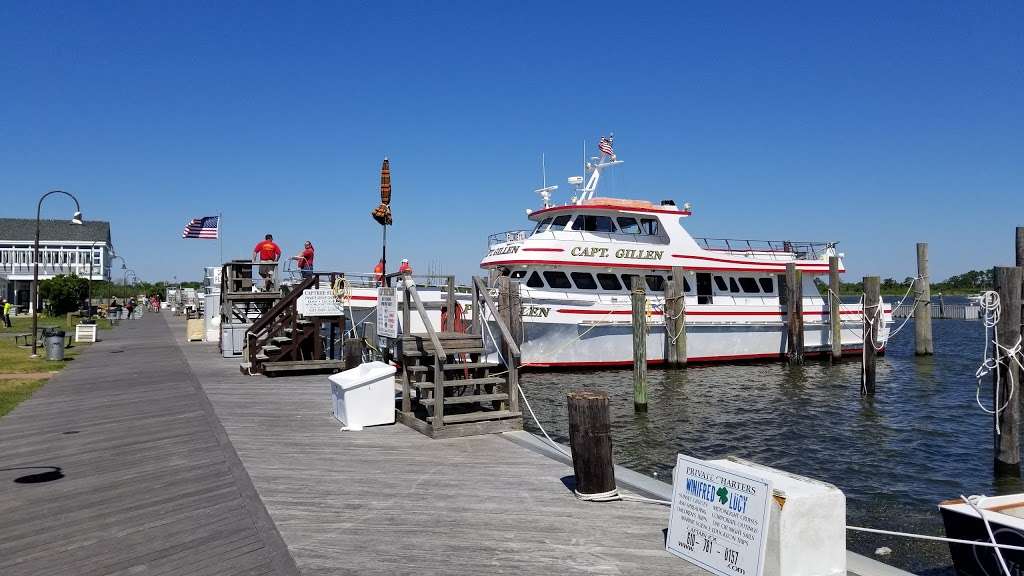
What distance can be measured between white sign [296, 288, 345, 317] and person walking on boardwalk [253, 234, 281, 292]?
5.97 meters

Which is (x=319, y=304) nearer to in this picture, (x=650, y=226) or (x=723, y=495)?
(x=723, y=495)

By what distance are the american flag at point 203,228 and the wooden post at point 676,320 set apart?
22.4m

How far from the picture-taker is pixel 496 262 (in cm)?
2312

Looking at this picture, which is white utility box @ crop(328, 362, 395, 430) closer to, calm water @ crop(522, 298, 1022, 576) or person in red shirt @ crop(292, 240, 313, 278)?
calm water @ crop(522, 298, 1022, 576)

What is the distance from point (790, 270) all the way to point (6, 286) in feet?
221

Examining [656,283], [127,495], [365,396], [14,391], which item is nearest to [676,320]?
[656,283]

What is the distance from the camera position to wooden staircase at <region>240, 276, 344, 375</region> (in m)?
15.2

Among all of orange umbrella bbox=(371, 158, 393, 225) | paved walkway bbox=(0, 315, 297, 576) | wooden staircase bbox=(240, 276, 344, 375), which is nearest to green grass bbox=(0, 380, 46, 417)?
paved walkway bbox=(0, 315, 297, 576)

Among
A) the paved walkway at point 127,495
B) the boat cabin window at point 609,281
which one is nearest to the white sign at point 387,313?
the paved walkway at point 127,495

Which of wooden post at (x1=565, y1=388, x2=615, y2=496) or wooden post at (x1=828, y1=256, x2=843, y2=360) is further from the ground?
wooden post at (x1=828, y1=256, x2=843, y2=360)

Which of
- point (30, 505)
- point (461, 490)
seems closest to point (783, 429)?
point (461, 490)

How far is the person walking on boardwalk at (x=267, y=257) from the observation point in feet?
69.3

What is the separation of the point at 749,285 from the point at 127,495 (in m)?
24.9

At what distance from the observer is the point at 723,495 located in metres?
4.40
